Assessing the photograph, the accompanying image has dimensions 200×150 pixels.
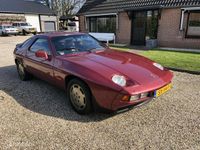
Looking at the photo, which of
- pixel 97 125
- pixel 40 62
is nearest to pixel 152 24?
pixel 40 62

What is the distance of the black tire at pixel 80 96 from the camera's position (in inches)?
129

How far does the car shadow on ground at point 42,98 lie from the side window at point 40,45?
104 centimetres

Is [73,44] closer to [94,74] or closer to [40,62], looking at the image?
[40,62]

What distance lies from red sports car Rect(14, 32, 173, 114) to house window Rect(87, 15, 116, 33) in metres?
11.7

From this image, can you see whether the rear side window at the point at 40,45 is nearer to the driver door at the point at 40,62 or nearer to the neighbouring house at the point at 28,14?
the driver door at the point at 40,62

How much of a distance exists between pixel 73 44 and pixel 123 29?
11308 millimetres

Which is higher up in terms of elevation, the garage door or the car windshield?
the garage door

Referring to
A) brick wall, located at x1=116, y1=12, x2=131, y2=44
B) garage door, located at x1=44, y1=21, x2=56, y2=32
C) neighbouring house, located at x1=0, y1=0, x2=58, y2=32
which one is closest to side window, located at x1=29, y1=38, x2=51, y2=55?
brick wall, located at x1=116, y1=12, x2=131, y2=44

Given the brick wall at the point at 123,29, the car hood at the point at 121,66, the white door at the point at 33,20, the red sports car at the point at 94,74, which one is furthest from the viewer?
the white door at the point at 33,20

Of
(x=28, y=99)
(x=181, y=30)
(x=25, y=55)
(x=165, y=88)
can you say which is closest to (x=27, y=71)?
(x=25, y=55)

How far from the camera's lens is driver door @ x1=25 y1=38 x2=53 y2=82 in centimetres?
417

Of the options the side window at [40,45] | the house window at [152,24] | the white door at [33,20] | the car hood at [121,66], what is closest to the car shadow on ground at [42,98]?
the car hood at [121,66]

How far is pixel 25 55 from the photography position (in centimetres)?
523

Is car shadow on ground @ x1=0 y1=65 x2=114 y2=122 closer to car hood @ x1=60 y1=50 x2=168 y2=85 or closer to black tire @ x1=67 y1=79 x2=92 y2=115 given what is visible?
black tire @ x1=67 y1=79 x2=92 y2=115
